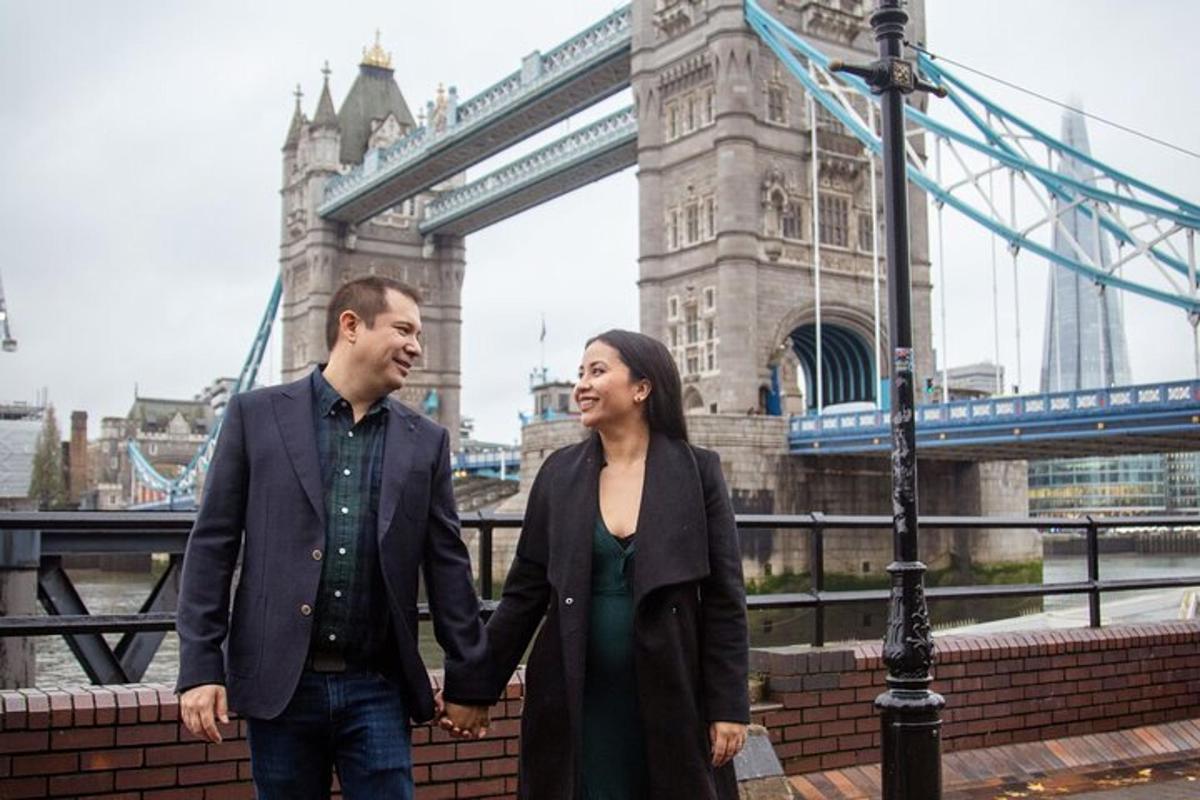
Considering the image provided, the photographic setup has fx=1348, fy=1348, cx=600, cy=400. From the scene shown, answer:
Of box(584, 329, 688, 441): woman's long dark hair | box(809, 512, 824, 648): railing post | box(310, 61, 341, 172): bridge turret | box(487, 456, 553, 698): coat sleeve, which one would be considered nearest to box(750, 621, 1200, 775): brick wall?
box(809, 512, 824, 648): railing post

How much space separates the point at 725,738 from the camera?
3.04 metres

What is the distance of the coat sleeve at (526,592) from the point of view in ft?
10.8

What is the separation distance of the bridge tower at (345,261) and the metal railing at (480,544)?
53719 millimetres

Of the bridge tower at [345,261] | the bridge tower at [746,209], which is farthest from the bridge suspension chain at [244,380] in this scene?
the bridge tower at [746,209]

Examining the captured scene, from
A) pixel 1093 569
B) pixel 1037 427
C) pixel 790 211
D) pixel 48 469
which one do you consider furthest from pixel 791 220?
pixel 48 469

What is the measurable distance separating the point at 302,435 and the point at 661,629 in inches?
35.9

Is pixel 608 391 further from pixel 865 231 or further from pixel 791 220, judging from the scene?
pixel 865 231

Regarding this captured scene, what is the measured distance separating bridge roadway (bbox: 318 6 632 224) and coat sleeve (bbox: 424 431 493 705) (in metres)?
37.7

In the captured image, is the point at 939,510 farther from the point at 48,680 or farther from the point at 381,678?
the point at 381,678

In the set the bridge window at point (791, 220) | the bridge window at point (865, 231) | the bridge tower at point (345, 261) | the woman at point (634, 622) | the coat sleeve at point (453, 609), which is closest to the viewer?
the woman at point (634, 622)

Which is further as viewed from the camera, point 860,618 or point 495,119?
point 495,119

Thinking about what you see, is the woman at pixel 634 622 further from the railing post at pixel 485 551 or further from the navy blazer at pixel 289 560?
the railing post at pixel 485 551

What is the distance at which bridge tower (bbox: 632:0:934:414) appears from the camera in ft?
115

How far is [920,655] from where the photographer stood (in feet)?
15.1
